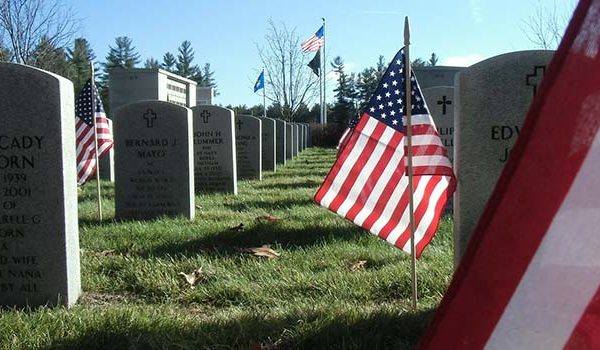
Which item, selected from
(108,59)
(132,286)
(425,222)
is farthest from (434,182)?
(108,59)

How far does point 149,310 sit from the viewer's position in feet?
13.1

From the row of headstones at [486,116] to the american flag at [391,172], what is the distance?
0.21m

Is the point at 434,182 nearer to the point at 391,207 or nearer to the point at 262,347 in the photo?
the point at 391,207

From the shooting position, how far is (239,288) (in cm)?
457

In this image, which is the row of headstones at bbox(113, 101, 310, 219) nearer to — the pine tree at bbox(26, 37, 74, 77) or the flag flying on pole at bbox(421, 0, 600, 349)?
the flag flying on pole at bbox(421, 0, 600, 349)

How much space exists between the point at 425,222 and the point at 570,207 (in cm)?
327

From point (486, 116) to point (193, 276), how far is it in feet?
8.37

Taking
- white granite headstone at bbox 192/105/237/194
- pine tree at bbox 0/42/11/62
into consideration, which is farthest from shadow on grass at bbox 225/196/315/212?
pine tree at bbox 0/42/11/62

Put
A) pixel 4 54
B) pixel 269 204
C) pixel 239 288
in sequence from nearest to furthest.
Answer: pixel 239 288
pixel 269 204
pixel 4 54

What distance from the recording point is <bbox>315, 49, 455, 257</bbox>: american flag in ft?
13.3

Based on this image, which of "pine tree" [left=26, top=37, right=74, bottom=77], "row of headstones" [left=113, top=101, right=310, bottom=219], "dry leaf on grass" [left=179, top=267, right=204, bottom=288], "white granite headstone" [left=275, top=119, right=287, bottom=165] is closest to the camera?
"dry leaf on grass" [left=179, top=267, right=204, bottom=288]

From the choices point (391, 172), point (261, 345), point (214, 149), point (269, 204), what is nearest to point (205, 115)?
point (214, 149)

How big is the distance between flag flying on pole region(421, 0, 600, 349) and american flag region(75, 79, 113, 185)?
25.4 feet

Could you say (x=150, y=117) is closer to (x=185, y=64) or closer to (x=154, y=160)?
(x=154, y=160)
